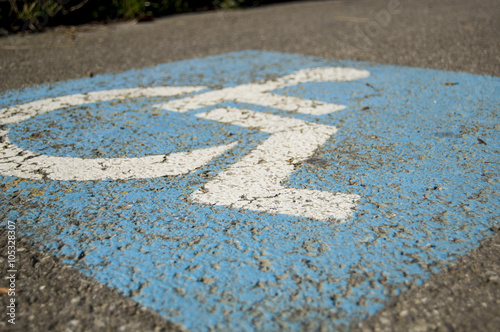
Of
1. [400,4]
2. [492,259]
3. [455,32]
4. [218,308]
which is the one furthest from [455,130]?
[400,4]

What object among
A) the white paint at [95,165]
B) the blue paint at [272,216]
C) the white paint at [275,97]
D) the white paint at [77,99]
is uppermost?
the white paint at [77,99]

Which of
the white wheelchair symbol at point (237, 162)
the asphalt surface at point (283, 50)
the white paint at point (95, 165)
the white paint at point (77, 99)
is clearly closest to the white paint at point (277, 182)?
the white wheelchair symbol at point (237, 162)

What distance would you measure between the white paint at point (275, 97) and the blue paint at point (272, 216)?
0.13m

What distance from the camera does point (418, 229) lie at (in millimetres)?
1798

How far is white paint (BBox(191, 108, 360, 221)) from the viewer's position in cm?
197

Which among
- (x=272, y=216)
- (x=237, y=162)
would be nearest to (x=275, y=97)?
(x=237, y=162)

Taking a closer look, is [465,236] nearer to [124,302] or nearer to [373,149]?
[373,149]

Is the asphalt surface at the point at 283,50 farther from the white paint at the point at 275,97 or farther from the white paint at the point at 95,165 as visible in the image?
the white paint at the point at 275,97

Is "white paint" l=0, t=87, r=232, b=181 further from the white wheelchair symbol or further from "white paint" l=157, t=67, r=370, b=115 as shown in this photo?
"white paint" l=157, t=67, r=370, b=115

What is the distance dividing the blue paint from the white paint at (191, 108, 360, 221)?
2.5 inches

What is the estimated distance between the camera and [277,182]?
2191mm

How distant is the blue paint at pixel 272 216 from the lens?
4.89ft

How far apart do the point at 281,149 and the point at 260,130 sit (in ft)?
1.02

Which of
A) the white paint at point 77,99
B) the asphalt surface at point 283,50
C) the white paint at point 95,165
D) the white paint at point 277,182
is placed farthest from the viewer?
Answer: the white paint at point 77,99
